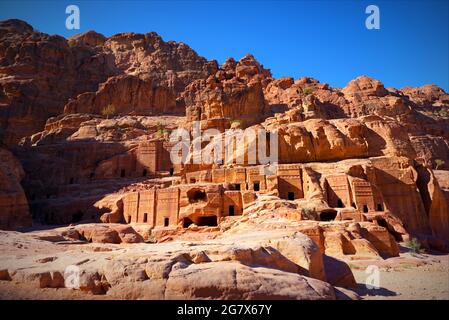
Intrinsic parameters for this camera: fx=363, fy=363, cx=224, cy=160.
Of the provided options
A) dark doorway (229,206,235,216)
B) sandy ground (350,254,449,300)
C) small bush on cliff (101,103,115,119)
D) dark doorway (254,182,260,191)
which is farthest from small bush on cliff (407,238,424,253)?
small bush on cliff (101,103,115,119)

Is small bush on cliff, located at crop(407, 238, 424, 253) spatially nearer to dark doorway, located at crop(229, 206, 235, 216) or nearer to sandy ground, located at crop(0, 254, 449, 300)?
sandy ground, located at crop(0, 254, 449, 300)

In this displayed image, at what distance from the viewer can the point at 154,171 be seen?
53.7 m

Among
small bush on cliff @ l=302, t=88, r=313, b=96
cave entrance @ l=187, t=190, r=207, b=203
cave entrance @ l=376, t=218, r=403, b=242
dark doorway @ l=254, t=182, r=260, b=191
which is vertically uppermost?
small bush on cliff @ l=302, t=88, r=313, b=96

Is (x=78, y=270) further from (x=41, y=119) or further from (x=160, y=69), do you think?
(x=160, y=69)

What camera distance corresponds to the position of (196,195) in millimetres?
36094

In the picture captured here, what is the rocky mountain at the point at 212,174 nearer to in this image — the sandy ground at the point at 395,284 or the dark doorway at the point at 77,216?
the dark doorway at the point at 77,216

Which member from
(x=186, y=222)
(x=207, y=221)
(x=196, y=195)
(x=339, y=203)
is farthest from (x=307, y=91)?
(x=186, y=222)

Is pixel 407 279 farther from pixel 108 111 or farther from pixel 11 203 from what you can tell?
pixel 108 111

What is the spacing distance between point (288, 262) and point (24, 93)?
88759 mm

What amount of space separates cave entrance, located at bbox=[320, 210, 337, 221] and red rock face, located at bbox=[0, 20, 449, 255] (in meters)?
0.12

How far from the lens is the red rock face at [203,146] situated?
117 feet

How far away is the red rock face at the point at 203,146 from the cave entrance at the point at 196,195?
154 mm

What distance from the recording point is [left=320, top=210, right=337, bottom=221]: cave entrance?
3344cm
